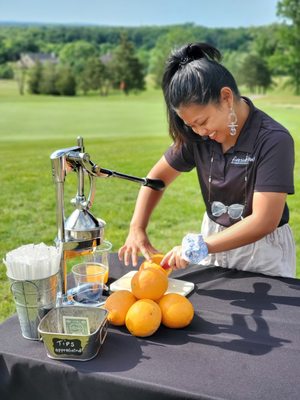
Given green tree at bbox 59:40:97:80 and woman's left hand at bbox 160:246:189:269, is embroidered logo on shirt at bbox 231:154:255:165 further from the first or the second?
green tree at bbox 59:40:97:80

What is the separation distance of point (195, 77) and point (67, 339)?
996 millimetres

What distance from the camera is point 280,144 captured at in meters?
1.85

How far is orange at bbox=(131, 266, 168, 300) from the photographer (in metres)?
1.55

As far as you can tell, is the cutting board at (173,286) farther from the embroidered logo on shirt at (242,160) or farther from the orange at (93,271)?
the embroidered logo on shirt at (242,160)

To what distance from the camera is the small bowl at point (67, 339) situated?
1291 millimetres

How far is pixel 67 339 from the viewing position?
1.29m

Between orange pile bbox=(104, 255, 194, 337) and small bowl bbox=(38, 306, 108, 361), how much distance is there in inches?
3.7

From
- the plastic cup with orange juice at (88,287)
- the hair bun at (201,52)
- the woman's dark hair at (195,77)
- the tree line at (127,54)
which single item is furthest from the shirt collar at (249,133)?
the tree line at (127,54)

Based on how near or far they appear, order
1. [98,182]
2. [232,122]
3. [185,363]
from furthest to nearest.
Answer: [98,182] → [232,122] → [185,363]

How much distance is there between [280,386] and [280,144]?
0.96 metres

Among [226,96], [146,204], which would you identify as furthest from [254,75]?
[226,96]

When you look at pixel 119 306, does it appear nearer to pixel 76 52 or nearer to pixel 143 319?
pixel 143 319

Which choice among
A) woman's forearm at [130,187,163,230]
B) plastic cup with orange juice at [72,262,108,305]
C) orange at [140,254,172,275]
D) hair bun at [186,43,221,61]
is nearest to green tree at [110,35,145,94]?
woman's forearm at [130,187,163,230]

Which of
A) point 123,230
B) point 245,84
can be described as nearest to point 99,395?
point 123,230
